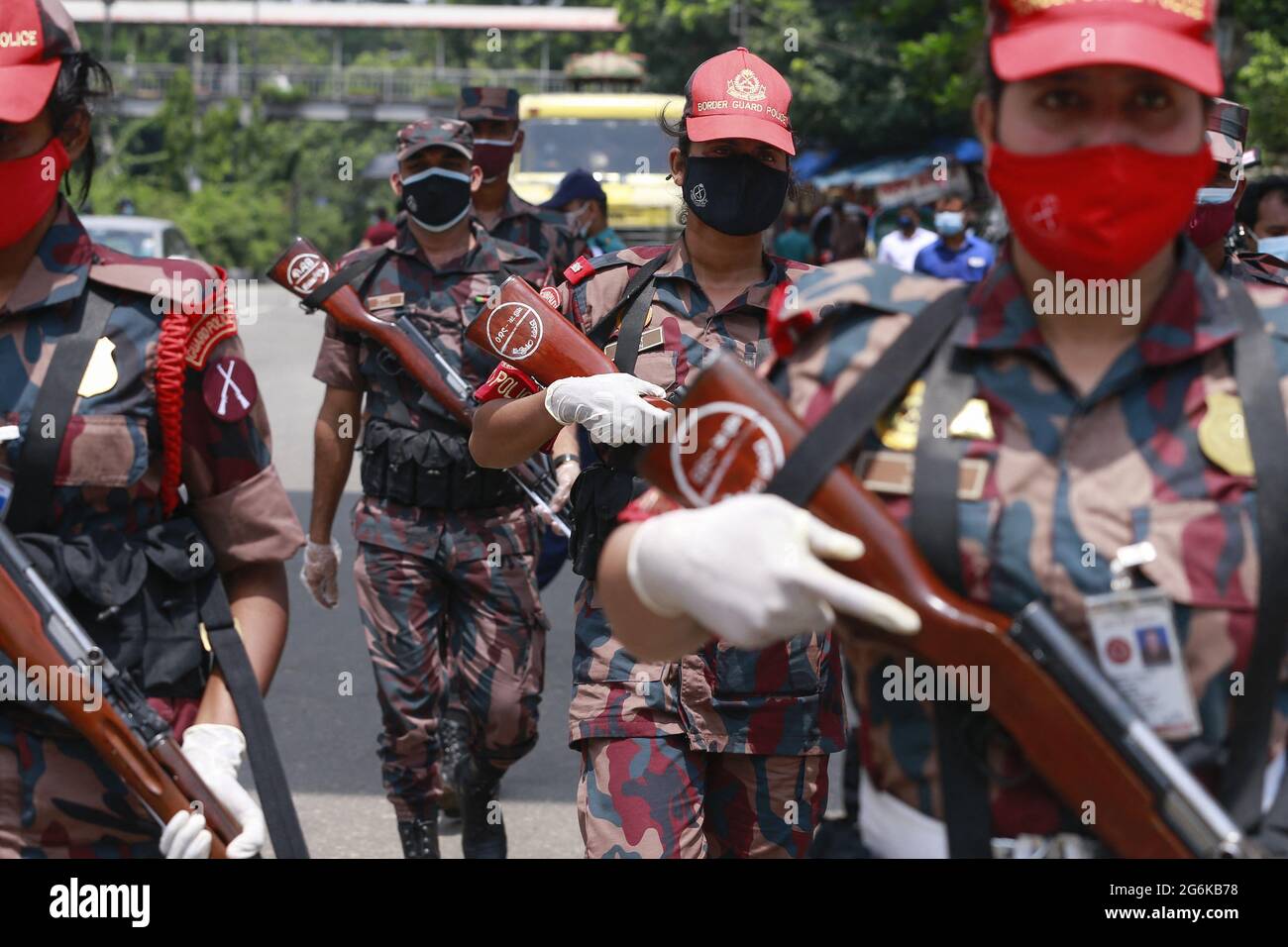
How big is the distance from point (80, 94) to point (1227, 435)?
189cm

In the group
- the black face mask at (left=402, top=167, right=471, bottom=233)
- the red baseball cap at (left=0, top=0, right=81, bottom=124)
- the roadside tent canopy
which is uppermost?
the roadside tent canopy

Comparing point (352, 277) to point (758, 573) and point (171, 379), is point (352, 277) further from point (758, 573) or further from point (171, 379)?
point (758, 573)

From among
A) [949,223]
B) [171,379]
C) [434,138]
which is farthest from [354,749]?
[949,223]

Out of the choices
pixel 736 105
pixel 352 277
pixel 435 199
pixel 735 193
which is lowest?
pixel 735 193

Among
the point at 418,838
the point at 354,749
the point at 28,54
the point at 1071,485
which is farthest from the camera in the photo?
the point at 354,749

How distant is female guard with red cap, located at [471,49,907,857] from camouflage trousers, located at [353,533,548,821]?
4.01 feet

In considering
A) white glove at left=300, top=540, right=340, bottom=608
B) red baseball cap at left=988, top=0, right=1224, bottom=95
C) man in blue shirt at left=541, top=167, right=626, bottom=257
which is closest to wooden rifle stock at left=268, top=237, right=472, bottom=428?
white glove at left=300, top=540, right=340, bottom=608

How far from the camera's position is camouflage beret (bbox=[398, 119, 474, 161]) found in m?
5.57

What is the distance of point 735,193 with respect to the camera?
375 centimetres

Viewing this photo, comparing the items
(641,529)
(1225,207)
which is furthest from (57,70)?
(1225,207)

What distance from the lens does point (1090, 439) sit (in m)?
2.06

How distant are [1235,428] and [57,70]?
1868 millimetres

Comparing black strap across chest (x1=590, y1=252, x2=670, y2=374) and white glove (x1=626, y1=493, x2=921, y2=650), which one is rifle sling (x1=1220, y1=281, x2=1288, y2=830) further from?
black strap across chest (x1=590, y1=252, x2=670, y2=374)

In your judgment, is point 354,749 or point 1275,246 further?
point 1275,246
